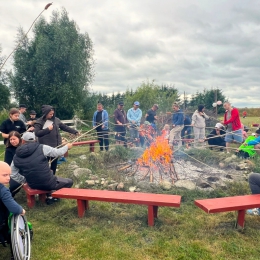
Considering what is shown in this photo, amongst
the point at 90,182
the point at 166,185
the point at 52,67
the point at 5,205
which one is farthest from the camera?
the point at 52,67

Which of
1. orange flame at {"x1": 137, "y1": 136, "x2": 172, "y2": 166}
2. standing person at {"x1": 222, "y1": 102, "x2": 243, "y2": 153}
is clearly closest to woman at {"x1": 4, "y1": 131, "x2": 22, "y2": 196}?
orange flame at {"x1": 137, "y1": 136, "x2": 172, "y2": 166}

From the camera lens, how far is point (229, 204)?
12.1 ft

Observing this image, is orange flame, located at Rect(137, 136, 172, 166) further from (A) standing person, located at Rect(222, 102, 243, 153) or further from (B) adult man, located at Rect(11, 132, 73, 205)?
(A) standing person, located at Rect(222, 102, 243, 153)

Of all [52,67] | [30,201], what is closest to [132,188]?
[30,201]

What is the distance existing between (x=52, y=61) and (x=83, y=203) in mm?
17269

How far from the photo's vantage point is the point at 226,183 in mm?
5480

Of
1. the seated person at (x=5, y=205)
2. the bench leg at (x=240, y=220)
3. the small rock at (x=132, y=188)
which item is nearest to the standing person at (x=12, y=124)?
the small rock at (x=132, y=188)

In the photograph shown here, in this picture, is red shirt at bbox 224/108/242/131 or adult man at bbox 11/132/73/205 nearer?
adult man at bbox 11/132/73/205

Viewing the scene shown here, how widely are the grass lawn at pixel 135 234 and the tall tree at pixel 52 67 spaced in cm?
1579

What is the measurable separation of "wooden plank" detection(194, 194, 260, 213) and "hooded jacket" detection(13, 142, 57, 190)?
8.23ft

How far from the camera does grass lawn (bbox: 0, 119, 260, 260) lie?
10.7ft

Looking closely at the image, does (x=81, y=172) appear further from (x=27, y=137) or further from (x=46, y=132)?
(x=27, y=137)

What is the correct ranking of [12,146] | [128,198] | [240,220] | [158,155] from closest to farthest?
[240,220]
[128,198]
[12,146]
[158,155]

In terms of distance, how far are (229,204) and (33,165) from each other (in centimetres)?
308
